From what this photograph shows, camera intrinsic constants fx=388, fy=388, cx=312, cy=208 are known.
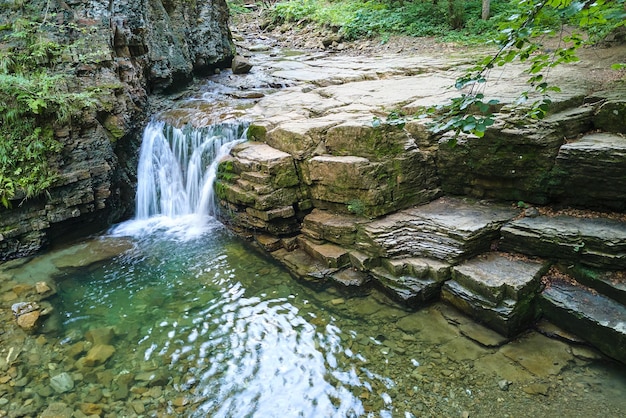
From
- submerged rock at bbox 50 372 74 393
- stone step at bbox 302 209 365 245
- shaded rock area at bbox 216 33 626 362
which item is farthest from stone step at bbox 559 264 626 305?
submerged rock at bbox 50 372 74 393

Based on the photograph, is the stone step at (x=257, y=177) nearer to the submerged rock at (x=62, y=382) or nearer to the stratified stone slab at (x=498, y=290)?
the stratified stone slab at (x=498, y=290)

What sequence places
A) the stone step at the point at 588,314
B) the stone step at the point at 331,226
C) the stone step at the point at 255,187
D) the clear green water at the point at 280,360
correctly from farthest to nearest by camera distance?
the stone step at the point at 255,187
the stone step at the point at 331,226
the stone step at the point at 588,314
the clear green water at the point at 280,360

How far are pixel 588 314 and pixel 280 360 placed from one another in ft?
10.3

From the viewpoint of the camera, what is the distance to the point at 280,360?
4.10m

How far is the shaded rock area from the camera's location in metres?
4.23

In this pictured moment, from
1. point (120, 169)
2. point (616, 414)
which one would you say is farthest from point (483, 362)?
point (120, 169)

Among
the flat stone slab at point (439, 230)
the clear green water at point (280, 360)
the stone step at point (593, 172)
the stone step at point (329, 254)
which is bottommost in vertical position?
the clear green water at point (280, 360)

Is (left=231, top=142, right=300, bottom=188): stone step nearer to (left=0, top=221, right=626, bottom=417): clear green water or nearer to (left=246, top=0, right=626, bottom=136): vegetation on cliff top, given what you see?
(left=0, top=221, right=626, bottom=417): clear green water

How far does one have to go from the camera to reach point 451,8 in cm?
1312

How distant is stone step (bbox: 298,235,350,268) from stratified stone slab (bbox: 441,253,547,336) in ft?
4.50

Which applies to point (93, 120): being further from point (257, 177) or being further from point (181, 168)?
point (257, 177)

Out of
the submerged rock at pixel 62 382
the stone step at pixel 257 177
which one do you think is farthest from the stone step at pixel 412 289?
the submerged rock at pixel 62 382

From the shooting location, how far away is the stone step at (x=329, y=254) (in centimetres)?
530

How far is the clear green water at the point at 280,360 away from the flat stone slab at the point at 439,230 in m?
0.65
